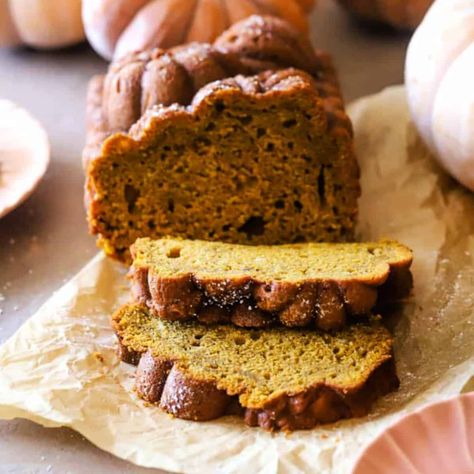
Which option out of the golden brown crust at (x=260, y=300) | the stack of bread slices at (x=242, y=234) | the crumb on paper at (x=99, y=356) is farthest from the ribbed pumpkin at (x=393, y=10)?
the crumb on paper at (x=99, y=356)

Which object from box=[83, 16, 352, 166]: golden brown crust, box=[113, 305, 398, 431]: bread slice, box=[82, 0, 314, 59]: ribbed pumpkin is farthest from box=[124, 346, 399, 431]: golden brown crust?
box=[82, 0, 314, 59]: ribbed pumpkin

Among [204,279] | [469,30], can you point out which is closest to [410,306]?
[204,279]

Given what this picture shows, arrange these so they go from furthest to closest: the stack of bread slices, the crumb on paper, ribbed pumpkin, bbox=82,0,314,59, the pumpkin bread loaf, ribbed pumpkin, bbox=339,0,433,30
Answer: ribbed pumpkin, bbox=339,0,433,30, ribbed pumpkin, bbox=82,0,314,59, the pumpkin bread loaf, the crumb on paper, the stack of bread slices

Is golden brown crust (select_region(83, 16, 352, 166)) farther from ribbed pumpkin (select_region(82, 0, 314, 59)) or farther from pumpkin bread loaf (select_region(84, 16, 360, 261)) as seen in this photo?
ribbed pumpkin (select_region(82, 0, 314, 59))

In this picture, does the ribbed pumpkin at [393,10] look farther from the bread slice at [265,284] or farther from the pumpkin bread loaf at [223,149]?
the bread slice at [265,284]

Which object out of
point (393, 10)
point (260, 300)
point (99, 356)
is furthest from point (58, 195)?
point (393, 10)

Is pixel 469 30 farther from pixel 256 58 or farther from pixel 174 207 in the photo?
pixel 174 207
